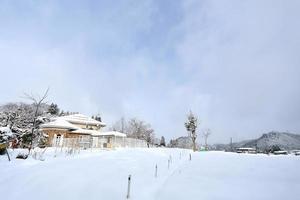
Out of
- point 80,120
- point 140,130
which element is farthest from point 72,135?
point 140,130

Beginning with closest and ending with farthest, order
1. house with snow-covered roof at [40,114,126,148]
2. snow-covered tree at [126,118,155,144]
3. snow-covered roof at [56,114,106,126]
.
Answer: house with snow-covered roof at [40,114,126,148], snow-covered roof at [56,114,106,126], snow-covered tree at [126,118,155,144]

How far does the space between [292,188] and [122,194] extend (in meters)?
10.4

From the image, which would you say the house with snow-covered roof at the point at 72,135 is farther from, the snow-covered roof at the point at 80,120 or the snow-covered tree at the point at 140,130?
the snow-covered tree at the point at 140,130

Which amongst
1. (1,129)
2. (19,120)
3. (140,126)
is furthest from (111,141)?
(140,126)

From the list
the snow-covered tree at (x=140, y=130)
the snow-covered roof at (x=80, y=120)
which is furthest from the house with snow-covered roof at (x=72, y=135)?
the snow-covered tree at (x=140, y=130)

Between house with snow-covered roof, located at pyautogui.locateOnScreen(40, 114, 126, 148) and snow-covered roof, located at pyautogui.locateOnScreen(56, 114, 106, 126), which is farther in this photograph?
snow-covered roof, located at pyautogui.locateOnScreen(56, 114, 106, 126)

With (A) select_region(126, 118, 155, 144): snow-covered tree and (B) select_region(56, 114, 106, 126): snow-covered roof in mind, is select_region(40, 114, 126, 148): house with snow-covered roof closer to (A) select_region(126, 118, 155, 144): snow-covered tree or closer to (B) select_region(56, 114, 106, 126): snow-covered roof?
(B) select_region(56, 114, 106, 126): snow-covered roof

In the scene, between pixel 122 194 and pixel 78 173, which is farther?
pixel 78 173

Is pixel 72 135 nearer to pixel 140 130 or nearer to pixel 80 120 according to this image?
pixel 80 120

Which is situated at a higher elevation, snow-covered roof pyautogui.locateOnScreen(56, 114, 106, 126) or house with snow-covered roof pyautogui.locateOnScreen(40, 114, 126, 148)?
snow-covered roof pyautogui.locateOnScreen(56, 114, 106, 126)

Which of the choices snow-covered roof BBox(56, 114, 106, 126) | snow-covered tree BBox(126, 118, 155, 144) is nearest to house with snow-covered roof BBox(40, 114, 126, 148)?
snow-covered roof BBox(56, 114, 106, 126)

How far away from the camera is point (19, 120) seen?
42.3 m

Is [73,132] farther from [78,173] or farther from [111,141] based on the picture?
[78,173]

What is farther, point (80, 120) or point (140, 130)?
point (140, 130)
